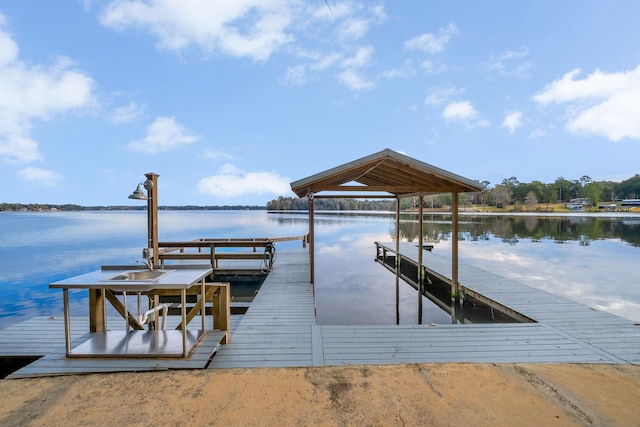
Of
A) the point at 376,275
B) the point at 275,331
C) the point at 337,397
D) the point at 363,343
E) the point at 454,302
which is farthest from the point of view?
the point at 376,275

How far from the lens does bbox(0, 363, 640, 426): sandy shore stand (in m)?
2.03

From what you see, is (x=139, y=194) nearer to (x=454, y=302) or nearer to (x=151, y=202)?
(x=151, y=202)

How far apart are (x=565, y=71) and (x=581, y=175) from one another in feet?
229

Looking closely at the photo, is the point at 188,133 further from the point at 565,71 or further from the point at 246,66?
the point at 565,71

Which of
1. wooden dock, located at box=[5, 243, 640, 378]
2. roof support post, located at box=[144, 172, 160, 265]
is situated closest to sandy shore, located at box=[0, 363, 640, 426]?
wooden dock, located at box=[5, 243, 640, 378]

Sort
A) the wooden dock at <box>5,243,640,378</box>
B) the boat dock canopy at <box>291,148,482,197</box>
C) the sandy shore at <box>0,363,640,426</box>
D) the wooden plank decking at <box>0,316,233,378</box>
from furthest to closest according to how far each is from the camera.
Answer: the boat dock canopy at <box>291,148,482,197</box> → the wooden dock at <box>5,243,640,378</box> → the wooden plank decking at <box>0,316,233,378</box> → the sandy shore at <box>0,363,640,426</box>

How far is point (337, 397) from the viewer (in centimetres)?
229

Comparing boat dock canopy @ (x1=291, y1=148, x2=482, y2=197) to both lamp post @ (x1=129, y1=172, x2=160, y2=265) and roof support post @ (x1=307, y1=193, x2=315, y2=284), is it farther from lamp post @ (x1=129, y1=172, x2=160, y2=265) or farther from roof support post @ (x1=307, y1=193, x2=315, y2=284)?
lamp post @ (x1=129, y1=172, x2=160, y2=265)

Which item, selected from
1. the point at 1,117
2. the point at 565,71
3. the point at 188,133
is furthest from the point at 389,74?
the point at 1,117

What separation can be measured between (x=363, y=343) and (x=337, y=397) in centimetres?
121

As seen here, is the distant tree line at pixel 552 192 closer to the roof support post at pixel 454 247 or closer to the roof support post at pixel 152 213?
the roof support post at pixel 454 247

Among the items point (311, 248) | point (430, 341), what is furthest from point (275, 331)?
point (311, 248)

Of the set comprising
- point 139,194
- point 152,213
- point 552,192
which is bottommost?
point 152,213

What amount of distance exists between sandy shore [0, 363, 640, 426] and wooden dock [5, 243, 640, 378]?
22 centimetres
